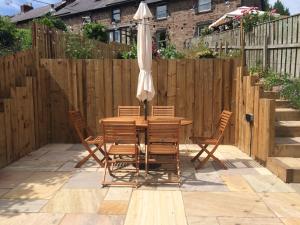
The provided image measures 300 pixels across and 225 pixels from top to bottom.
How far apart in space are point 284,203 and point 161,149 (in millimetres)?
1911

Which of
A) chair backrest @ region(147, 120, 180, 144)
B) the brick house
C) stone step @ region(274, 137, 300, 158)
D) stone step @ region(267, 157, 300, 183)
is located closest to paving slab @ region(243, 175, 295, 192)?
stone step @ region(267, 157, 300, 183)

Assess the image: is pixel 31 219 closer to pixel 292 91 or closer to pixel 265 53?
pixel 292 91

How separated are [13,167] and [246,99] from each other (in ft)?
14.9

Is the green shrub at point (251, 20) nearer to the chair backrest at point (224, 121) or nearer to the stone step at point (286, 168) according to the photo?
the chair backrest at point (224, 121)

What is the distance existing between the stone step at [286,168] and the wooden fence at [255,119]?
218mm

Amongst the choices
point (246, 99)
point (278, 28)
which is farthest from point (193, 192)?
point (278, 28)

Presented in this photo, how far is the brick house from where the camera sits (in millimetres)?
24606

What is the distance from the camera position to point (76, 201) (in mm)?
4523

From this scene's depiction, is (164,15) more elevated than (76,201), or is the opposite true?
(164,15)

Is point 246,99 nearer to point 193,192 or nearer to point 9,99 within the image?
point 193,192

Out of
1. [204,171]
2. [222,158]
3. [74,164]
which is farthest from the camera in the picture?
[222,158]

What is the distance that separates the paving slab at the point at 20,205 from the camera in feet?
13.9

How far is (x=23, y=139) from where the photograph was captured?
23.0ft

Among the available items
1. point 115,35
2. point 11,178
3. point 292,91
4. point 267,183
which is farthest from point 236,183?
point 115,35
